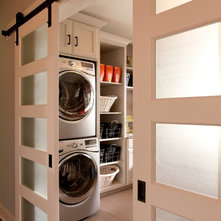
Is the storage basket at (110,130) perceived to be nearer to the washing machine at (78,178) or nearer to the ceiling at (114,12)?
the washing machine at (78,178)

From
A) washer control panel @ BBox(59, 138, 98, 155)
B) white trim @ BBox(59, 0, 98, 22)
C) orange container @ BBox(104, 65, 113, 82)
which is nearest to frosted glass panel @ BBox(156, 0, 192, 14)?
white trim @ BBox(59, 0, 98, 22)

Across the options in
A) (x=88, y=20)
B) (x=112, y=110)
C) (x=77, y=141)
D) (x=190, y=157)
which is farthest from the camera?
(x=112, y=110)

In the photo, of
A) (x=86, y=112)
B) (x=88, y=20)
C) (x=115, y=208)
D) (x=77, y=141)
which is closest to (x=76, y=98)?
(x=86, y=112)

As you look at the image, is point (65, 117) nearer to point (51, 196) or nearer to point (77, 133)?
point (77, 133)

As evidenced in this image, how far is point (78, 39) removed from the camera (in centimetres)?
264

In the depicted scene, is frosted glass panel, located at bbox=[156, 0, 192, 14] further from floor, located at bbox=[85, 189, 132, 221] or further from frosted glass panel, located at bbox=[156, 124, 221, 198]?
floor, located at bbox=[85, 189, 132, 221]

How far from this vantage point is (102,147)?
11.3ft

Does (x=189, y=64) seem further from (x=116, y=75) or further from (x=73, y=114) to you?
(x=116, y=75)

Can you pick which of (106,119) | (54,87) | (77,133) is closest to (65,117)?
(77,133)

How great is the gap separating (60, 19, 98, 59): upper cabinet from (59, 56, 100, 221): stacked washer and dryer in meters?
0.12

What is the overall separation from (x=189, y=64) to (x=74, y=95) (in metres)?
1.81

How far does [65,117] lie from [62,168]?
58 cm

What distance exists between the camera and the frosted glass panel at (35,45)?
72.0 inches

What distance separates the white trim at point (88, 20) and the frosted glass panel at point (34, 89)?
3.40 ft
